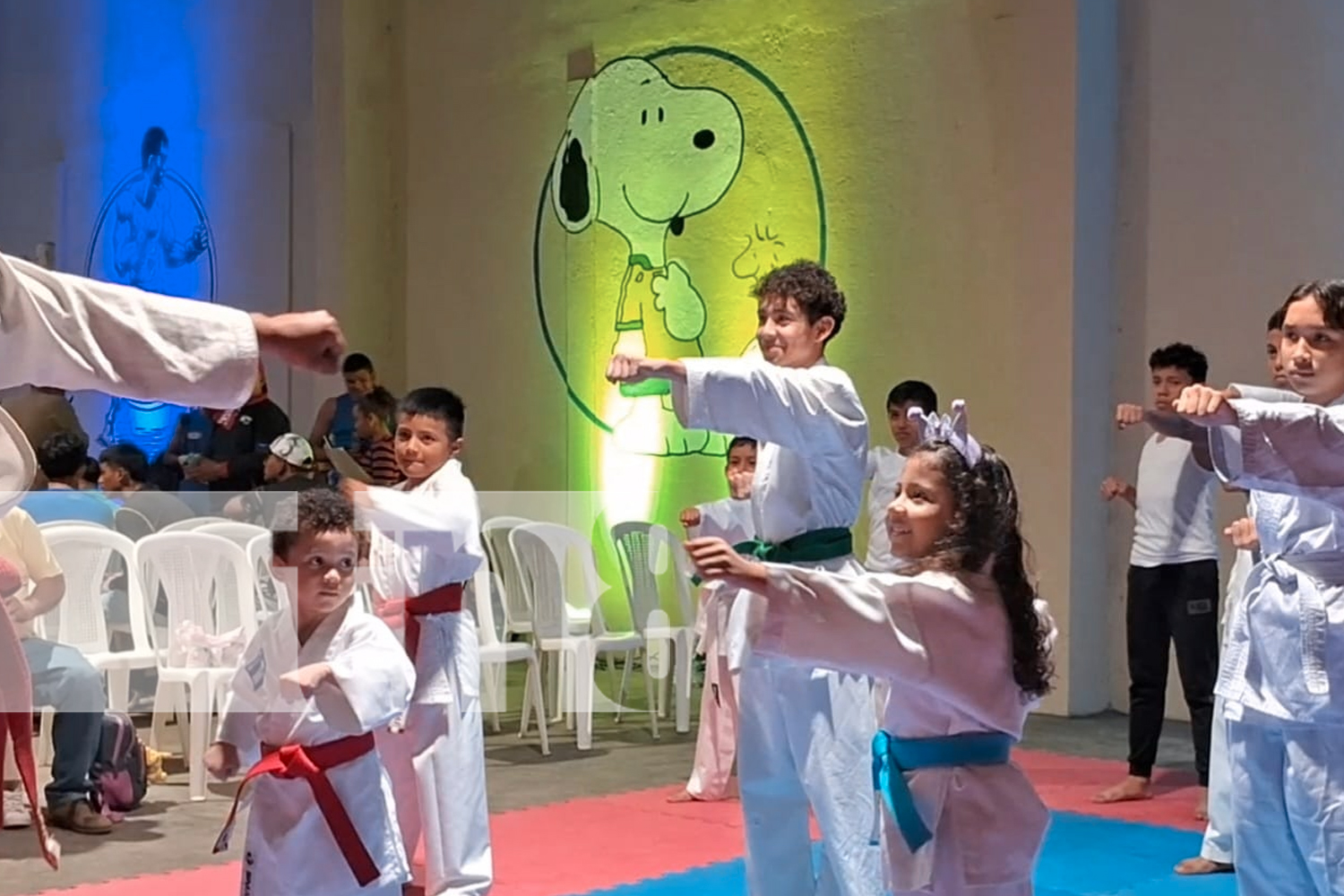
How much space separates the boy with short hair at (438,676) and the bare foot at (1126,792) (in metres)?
2.35

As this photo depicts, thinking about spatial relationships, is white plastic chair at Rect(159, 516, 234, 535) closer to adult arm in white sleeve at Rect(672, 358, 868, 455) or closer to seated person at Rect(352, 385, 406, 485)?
seated person at Rect(352, 385, 406, 485)

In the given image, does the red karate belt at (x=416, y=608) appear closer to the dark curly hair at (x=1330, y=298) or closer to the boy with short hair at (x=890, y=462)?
the dark curly hair at (x=1330, y=298)

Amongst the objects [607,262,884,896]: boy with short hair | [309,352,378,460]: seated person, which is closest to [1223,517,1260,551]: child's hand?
[607,262,884,896]: boy with short hair

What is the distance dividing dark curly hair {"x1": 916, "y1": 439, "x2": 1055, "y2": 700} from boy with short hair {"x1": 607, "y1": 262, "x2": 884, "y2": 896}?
0.80m

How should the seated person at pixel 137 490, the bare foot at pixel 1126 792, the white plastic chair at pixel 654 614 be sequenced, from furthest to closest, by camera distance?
the white plastic chair at pixel 654 614 < the seated person at pixel 137 490 < the bare foot at pixel 1126 792

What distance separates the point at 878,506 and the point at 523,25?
4.45m

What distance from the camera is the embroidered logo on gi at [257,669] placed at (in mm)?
3072

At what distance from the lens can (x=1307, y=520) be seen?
325 cm

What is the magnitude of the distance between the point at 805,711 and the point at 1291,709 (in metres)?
0.97

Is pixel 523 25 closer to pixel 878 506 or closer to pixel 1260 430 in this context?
pixel 878 506

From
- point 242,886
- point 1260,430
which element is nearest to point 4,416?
point 242,886

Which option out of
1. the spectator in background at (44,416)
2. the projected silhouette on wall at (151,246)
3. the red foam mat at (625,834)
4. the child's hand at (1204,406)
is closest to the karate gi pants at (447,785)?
the red foam mat at (625,834)

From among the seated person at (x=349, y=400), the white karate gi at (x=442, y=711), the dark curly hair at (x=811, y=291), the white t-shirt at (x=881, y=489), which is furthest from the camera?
the seated person at (x=349, y=400)

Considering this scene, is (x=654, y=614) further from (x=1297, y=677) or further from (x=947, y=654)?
(x=947, y=654)
